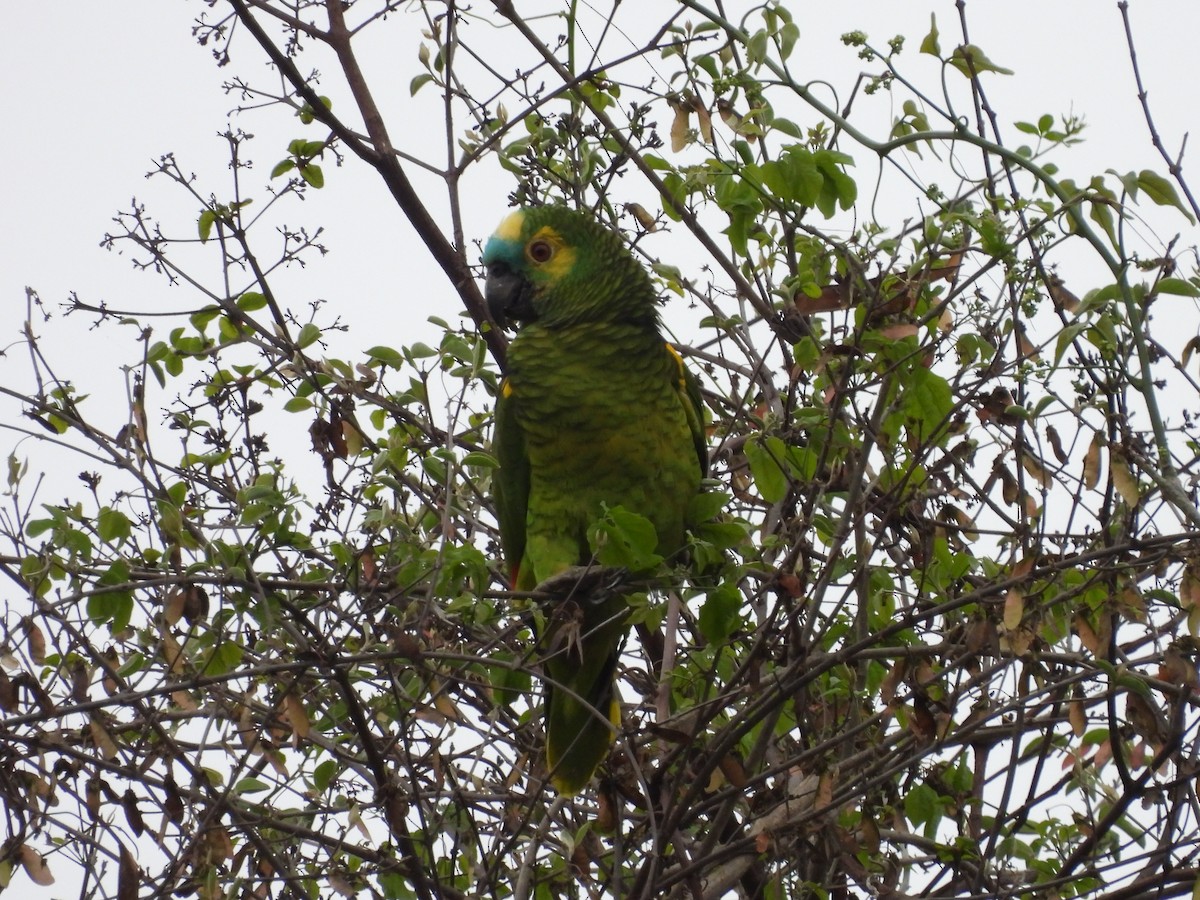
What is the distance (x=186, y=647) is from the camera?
2.51 meters

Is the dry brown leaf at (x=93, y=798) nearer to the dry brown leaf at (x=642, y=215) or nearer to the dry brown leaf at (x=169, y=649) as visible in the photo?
the dry brown leaf at (x=169, y=649)

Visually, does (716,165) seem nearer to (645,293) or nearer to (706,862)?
(645,293)

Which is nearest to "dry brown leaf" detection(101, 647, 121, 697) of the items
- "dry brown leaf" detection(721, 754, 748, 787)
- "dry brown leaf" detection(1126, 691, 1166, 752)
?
"dry brown leaf" detection(721, 754, 748, 787)

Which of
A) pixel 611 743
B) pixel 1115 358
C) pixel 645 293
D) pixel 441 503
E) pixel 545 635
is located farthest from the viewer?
pixel 645 293

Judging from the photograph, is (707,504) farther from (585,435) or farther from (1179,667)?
(1179,667)

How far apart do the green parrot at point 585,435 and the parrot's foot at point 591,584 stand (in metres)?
0.05

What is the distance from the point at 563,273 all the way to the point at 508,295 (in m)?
0.19

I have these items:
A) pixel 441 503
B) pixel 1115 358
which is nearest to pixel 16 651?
pixel 441 503

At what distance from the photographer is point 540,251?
351cm

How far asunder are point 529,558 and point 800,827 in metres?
1.14

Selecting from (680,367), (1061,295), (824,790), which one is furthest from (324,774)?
(1061,295)

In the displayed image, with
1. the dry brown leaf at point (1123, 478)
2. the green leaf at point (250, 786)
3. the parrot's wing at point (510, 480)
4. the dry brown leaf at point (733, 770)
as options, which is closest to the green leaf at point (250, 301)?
the parrot's wing at point (510, 480)

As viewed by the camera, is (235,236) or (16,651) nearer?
(16,651)

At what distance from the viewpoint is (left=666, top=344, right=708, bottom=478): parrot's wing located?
11.0 feet
